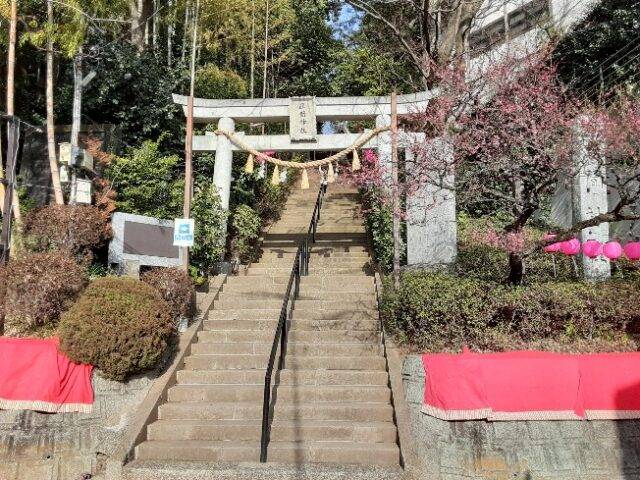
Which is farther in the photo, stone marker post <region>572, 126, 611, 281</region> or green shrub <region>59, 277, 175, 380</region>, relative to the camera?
stone marker post <region>572, 126, 611, 281</region>

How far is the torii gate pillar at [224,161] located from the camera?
1129 centimetres

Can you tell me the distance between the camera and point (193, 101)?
1088cm

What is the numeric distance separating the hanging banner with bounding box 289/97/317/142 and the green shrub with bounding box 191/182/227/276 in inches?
85.0

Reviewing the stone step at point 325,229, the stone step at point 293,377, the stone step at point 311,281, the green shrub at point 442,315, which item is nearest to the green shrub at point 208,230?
the stone step at point 311,281

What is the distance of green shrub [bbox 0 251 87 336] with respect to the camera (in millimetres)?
7453

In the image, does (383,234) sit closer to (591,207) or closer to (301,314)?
(301,314)

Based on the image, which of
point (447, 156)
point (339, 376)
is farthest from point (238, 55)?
point (339, 376)

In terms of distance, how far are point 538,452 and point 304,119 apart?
7601 millimetres

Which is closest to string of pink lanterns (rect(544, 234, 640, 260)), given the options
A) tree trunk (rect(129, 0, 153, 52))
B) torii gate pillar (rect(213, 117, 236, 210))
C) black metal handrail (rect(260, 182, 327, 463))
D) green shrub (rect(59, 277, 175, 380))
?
black metal handrail (rect(260, 182, 327, 463))

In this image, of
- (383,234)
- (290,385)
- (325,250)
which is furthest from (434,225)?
(290,385)

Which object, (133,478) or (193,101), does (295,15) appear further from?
(133,478)

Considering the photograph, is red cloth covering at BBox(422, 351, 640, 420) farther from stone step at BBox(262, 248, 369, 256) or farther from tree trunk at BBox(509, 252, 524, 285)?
stone step at BBox(262, 248, 369, 256)

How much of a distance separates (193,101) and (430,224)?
548 centimetres

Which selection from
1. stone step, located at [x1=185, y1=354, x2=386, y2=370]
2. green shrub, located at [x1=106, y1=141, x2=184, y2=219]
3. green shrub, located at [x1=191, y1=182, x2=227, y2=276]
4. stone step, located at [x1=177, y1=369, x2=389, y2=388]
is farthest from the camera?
green shrub, located at [x1=106, y1=141, x2=184, y2=219]
